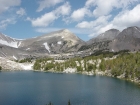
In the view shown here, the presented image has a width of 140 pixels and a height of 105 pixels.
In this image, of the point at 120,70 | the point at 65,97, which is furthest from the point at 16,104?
the point at 120,70

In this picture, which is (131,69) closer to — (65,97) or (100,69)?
(100,69)

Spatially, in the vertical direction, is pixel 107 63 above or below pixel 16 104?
above

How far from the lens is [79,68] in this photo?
7776 inches

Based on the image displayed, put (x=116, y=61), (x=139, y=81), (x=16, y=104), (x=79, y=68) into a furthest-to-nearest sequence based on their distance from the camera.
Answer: (x=79, y=68) < (x=116, y=61) < (x=139, y=81) < (x=16, y=104)

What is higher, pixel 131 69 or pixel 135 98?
pixel 131 69

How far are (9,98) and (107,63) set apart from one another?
11892 centimetres

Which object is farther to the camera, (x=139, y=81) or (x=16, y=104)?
(x=139, y=81)

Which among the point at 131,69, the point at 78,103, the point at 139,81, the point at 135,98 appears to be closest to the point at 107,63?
the point at 131,69

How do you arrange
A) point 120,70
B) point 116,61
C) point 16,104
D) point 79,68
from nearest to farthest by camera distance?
1. point 16,104
2. point 120,70
3. point 116,61
4. point 79,68

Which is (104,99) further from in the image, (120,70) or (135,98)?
(120,70)

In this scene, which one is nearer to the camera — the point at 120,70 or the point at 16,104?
the point at 16,104

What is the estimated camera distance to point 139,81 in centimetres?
12288

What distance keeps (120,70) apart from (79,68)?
48.4m

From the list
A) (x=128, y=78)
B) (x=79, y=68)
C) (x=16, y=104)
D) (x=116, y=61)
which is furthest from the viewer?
(x=79, y=68)
